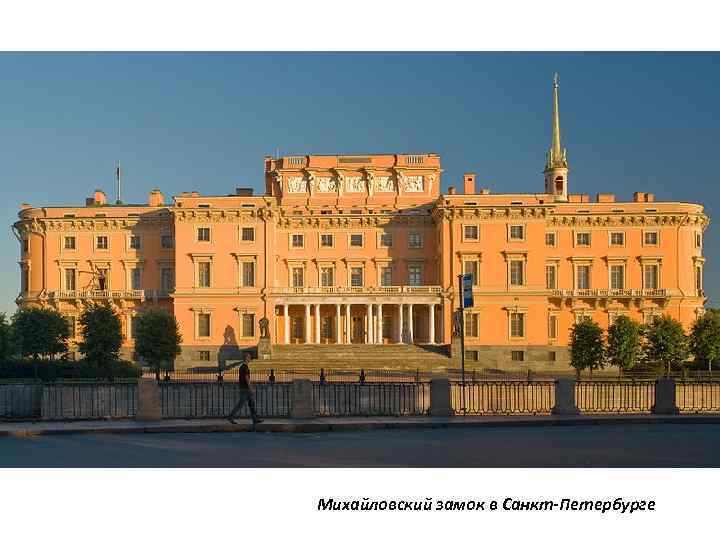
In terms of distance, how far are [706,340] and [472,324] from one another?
15886 mm

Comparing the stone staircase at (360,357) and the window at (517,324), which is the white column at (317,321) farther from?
the window at (517,324)

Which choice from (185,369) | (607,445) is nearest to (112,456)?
(607,445)

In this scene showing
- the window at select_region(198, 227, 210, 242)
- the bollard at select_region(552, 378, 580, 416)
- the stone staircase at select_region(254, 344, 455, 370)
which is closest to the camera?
the bollard at select_region(552, 378, 580, 416)

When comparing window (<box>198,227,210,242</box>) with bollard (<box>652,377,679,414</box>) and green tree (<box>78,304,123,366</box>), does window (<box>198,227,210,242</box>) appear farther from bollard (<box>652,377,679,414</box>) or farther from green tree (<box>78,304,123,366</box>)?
bollard (<box>652,377,679,414</box>)

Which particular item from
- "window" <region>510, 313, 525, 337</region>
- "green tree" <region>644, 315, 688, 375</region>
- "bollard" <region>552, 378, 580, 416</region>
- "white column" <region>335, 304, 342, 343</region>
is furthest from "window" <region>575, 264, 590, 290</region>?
"bollard" <region>552, 378, 580, 416</region>

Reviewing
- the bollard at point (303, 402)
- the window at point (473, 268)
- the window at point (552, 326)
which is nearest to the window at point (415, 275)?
the window at point (473, 268)

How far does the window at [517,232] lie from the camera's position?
6234 centimetres

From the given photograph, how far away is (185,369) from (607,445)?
46.1 m

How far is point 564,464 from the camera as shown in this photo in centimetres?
1570

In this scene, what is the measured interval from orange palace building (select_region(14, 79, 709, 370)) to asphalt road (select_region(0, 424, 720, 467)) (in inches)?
1567

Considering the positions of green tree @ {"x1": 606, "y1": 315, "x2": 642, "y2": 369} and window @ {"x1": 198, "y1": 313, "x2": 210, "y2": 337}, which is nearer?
green tree @ {"x1": 606, "y1": 315, "x2": 642, "y2": 369}

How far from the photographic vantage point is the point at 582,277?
2584 inches

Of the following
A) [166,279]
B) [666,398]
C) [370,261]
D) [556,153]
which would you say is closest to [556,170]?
[556,153]

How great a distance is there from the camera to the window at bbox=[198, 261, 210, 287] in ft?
208
